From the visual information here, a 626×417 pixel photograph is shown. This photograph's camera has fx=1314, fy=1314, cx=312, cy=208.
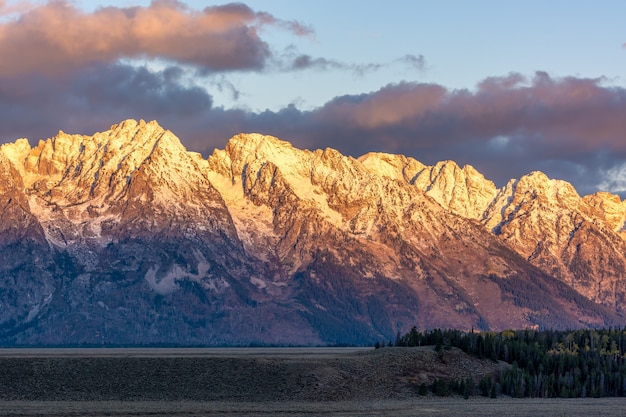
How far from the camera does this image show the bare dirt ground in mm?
146750

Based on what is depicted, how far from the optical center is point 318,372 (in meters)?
170

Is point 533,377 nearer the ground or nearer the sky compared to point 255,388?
nearer the sky

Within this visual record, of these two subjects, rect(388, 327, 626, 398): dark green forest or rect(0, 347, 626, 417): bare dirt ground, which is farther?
rect(388, 327, 626, 398): dark green forest

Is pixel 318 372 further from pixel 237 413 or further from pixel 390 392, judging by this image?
pixel 237 413

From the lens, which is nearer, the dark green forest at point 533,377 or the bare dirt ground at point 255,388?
the bare dirt ground at point 255,388

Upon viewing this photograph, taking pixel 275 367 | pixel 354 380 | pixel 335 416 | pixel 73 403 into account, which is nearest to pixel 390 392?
pixel 354 380

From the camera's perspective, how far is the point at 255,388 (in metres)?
164

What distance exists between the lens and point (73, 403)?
499ft

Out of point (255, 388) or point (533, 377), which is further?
point (533, 377)

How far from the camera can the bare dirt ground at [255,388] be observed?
147m

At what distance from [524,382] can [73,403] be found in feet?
207

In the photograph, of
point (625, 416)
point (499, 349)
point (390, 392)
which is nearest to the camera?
point (625, 416)

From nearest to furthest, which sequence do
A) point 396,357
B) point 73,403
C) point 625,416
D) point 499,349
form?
point 625,416
point 73,403
point 396,357
point 499,349

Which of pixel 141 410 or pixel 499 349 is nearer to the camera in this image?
pixel 141 410
